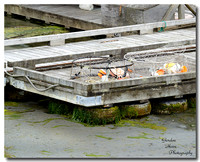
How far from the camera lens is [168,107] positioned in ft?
48.7

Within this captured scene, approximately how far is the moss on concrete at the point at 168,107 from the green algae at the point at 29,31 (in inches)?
433

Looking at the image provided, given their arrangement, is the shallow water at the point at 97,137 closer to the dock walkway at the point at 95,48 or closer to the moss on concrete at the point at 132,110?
the moss on concrete at the point at 132,110

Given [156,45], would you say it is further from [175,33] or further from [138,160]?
[138,160]

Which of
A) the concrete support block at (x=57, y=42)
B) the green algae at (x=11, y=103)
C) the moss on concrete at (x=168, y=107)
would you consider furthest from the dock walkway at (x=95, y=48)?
the moss on concrete at (x=168, y=107)

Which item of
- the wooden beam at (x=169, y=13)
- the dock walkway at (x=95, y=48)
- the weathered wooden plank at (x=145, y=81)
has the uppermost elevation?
the wooden beam at (x=169, y=13)

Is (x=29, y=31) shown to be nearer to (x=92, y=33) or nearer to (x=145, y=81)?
(x=92, y=33)

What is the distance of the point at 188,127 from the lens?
46.1 ft

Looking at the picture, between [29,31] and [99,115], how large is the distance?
489 inches

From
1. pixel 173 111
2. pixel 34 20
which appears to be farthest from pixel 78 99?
pixel 34 20

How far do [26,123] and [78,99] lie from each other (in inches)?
64.3

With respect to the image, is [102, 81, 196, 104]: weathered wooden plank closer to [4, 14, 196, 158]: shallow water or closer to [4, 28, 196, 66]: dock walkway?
[4, 14, 196, 158]: shallow water

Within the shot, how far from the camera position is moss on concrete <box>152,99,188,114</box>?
14844 mm

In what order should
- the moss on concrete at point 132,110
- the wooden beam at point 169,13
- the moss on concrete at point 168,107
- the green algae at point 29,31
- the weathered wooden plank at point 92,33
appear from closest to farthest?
the moss on concrete at point 132,110 → the moss on concrete at point 168,107 → the weathered wooden plank at point 92,33 → the wooden beam at point 169,13 → the green algae at point 29,31

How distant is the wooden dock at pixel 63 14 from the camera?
24441mm
